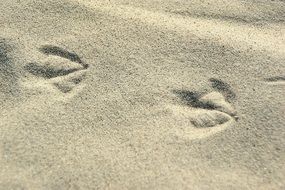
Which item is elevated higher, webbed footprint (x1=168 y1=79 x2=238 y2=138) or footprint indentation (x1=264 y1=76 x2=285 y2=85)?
footprint indentation (x1=264 y1=76 x2=285 y2=85)

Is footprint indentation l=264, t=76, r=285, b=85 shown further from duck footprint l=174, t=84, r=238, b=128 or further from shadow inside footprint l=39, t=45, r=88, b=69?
shadow inside footprint l=39, t=45, r=88, b=69

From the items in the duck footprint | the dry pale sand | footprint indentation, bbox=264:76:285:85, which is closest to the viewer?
the dry pale sand

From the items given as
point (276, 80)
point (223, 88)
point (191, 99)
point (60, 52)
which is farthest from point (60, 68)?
point (276, 80)

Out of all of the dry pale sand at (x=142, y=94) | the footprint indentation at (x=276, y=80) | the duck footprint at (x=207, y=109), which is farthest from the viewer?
the footprint indentation at (x=276, y=80)

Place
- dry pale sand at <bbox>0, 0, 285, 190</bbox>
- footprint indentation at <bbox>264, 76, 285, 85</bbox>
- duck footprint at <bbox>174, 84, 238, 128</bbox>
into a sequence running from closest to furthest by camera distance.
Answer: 1. dry pale sand at <bbox>0, 0, 285, 190</bbox>
2. duck footprint at <bbox>174, 84, 238, 128</bbox>
3. footprint indentation at <bbox>264, 76, 285, 85</bbox>

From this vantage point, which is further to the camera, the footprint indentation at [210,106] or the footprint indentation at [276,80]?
the footprint indentation at [276,80]

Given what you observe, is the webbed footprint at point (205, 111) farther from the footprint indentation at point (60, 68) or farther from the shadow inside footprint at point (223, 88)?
the footprint indentation at point (60, 68)

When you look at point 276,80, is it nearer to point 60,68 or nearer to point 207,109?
point 207,109

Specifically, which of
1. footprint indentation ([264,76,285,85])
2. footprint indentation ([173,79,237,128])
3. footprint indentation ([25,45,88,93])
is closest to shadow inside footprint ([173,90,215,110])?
footprint indentation ([173,79,237,128])

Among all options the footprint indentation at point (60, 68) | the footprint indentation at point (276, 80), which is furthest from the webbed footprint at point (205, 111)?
the footprint indentation at point (60, 68)

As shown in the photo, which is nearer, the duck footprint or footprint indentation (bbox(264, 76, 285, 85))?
the duck footprint
